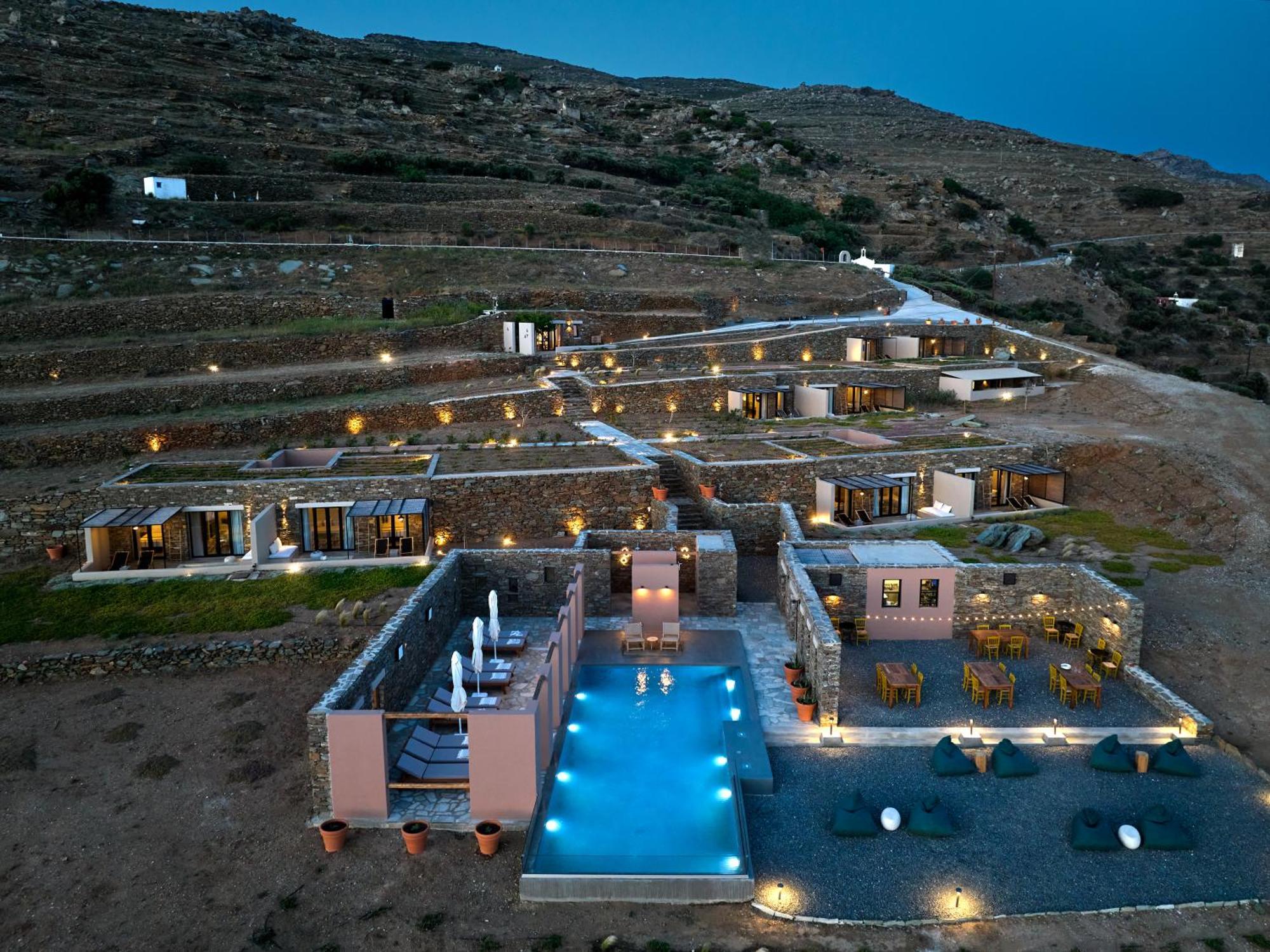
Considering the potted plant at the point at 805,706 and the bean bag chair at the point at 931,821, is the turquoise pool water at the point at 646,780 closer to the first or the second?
the potted plant at the point at 805,706

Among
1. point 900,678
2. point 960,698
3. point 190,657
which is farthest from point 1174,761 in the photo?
point 190,657

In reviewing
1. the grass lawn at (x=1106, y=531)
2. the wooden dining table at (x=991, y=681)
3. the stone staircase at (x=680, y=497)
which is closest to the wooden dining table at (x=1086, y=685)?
the wooden dining table at (x=991, y=681)

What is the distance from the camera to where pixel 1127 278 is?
2680 inches

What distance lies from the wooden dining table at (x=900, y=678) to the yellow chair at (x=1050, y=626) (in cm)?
430

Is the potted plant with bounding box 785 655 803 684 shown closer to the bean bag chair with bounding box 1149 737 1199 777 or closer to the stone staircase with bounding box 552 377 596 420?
the bean bag chair with bounding box 1149 737 1199 777

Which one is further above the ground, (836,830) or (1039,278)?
(1039,278)

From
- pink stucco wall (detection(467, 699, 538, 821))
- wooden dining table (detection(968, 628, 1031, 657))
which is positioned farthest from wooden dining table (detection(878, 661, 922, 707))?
pink stucco wall (detection(467, 699, 538, 821))

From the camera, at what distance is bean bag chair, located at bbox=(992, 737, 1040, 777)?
13.5 metres

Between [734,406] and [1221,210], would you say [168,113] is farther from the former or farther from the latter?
[1221,210]

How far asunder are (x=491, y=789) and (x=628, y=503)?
1307 cm

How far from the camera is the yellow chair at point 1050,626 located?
18.5 meters

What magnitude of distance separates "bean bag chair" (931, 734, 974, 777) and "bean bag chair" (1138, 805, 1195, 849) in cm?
250

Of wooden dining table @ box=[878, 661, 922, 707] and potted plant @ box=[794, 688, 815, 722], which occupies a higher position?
wooden dining table @ box=[878, 661, 922, 707]

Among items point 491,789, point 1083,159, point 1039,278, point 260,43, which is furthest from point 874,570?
point 1083,159
